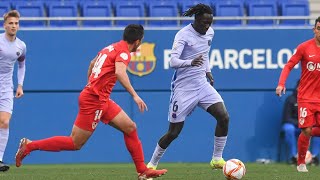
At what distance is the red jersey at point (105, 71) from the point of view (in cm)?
1092

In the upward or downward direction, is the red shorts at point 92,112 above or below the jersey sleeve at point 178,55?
below

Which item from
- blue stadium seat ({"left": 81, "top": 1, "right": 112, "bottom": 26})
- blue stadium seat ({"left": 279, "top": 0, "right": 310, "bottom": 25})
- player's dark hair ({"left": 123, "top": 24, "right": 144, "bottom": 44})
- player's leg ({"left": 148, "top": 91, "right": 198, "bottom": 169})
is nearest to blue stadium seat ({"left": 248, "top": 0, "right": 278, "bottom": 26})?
blue stadium seat ({"left": 279, "top": 0, "right": 310, "bottom": 25})

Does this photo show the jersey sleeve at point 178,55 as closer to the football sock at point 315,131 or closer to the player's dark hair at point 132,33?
the player's dark hair at point 132,33

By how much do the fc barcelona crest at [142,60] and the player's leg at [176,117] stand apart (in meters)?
5.69

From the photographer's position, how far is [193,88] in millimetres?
12812

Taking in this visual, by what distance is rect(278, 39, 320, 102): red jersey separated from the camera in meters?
13.5

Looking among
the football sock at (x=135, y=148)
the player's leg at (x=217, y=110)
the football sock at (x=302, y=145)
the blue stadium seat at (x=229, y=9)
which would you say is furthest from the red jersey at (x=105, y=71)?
the blue stadium seat at (x=229, y=9)

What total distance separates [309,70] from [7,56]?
15.0ft

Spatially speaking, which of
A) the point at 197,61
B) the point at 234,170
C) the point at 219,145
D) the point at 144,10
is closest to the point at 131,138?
the point at 234,170

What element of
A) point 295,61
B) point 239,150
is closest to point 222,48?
point 239,150

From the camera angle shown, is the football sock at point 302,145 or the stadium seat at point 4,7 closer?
the football sock at point 302,145

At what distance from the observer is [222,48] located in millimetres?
18547

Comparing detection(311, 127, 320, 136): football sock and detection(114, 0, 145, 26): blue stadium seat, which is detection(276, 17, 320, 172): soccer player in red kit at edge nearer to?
detection(311, 127, 320, 136): football sock

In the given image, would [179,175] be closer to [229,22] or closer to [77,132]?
[77,132]
